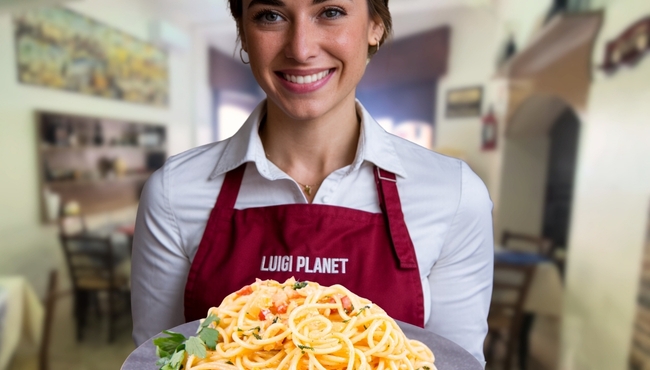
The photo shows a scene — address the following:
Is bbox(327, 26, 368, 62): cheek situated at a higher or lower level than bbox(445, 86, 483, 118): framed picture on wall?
lower

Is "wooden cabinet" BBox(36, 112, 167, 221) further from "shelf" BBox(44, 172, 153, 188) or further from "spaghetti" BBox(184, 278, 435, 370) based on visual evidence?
"spaghetti" BBox(184, 278, 435, 370)

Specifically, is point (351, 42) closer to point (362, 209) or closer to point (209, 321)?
point (362, 209)

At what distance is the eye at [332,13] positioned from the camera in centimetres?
88

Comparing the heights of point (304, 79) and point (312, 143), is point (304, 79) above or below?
above

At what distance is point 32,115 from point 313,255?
2.18 meters

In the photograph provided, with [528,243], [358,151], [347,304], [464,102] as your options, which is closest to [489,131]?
[464,102]

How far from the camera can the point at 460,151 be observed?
7.55 feet

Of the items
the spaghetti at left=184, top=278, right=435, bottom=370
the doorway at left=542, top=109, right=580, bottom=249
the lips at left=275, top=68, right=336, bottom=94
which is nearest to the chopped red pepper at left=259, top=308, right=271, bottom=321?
the spaghetti at left=184, top=278, right=435, bottom=370

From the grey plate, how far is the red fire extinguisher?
5.63 ft

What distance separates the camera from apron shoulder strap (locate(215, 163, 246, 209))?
1008mm

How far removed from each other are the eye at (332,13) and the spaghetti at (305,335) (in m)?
0.54

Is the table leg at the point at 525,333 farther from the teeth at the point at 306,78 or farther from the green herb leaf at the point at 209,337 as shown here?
the green herb leaf at the point at 209,337

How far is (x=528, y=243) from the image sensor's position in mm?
2318

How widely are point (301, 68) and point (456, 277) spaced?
61cm
